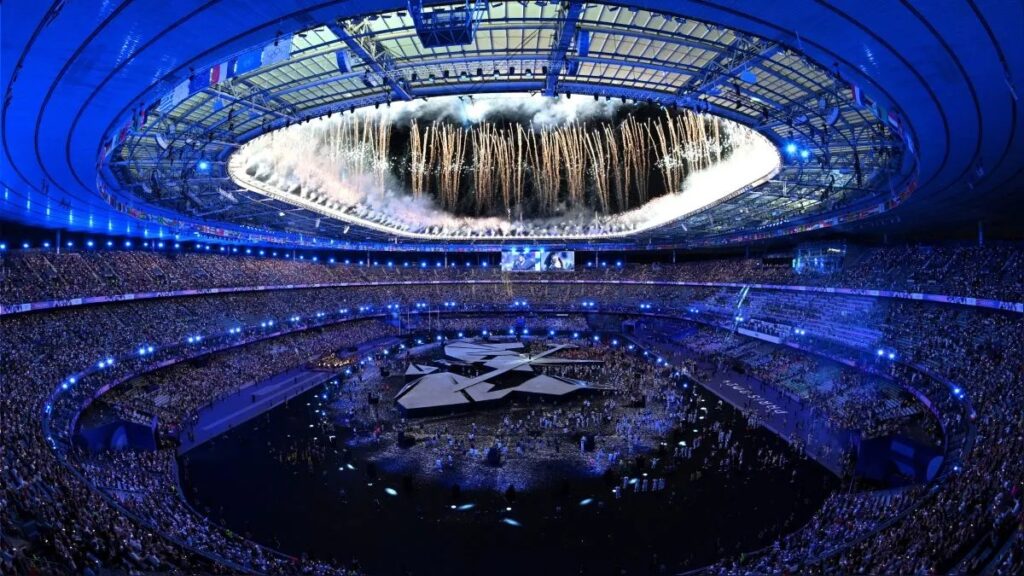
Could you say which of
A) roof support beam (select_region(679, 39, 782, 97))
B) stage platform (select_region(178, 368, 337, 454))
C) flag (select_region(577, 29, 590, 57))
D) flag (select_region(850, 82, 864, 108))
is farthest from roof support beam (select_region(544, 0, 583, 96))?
stage platform (select_region(178, 368, 337, 454))

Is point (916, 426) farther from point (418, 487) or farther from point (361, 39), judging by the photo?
point (361, 39)

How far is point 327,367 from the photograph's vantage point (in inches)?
1748

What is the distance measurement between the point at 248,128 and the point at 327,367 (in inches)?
996

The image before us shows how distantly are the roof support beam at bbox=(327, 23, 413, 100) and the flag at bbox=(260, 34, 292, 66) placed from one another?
1.26 m

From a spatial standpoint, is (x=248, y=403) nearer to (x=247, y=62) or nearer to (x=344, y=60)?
(x=247, y=62)

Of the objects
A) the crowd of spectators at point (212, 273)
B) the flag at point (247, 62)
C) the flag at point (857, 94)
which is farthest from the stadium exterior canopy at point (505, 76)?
the crowd of spectators at point (212, 273)

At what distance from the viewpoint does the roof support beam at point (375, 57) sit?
13.9 meters

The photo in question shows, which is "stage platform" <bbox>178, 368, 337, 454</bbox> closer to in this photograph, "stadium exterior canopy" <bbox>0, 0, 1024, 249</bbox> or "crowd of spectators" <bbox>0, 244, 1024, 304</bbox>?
"crowd of spectators" <bbox>0, 244, 1024, 304</bbox>

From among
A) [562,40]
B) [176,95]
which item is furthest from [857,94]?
[176,95]

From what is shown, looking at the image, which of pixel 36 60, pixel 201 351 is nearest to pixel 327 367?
pixel 201 351

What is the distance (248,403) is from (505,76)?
26.0 m

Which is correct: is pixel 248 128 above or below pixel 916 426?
above

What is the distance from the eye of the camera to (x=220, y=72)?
48.6 ft

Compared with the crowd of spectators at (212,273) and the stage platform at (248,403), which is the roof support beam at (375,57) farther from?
the crowd of spectators at (212,273)
